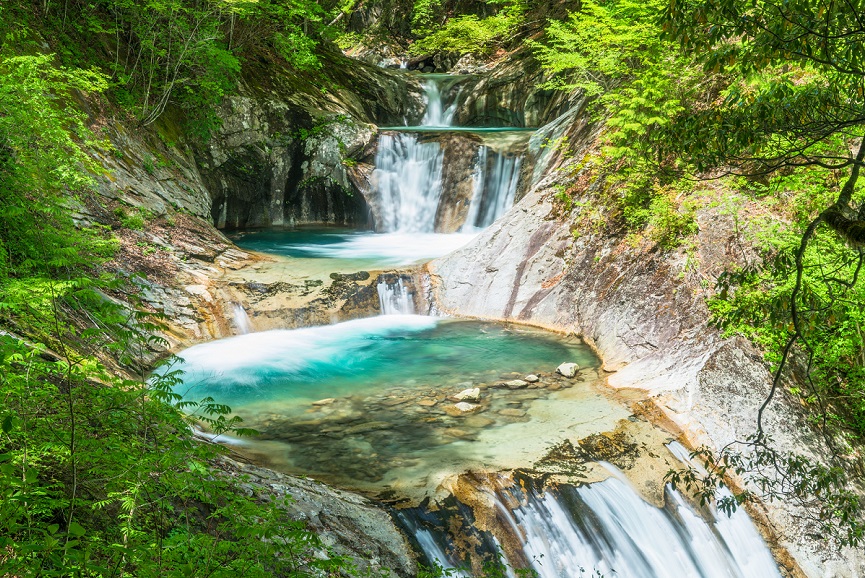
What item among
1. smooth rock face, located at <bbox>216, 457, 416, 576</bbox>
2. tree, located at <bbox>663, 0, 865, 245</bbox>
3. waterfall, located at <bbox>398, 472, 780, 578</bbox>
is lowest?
waterfall, located at <bbox>398, 472, 780, 578</bbox>

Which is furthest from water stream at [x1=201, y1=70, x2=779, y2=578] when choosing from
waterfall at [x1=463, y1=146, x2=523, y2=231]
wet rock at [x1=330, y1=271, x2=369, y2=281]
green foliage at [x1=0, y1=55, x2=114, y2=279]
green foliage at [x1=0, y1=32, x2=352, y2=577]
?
waterfall at [x1=463, y1=146, x2=523, y2=231]

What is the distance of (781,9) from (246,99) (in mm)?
15410

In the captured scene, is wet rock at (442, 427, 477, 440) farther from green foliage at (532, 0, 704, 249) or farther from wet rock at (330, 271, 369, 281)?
wet rock at (330, 271, 369, 281)

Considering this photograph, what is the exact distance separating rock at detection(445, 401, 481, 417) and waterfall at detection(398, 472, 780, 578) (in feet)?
5.36

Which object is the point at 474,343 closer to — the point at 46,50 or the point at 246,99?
the point at 46,50

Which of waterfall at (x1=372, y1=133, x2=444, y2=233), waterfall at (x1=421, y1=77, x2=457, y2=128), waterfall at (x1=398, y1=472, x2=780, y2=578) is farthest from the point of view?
waterfall at (x1=421, y1=77, x2=457, y2=128)

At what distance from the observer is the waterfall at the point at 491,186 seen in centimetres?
1575

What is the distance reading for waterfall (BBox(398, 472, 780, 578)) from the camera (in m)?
5.22

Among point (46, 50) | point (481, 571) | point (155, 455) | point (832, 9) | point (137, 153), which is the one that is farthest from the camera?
point (137, 153)

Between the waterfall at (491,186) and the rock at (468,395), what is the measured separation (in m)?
8.66

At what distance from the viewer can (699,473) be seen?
6270 mm

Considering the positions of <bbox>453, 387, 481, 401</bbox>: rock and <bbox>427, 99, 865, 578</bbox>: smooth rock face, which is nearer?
<bbox>427, 99, 865, 578</bbox>: smooth rock face

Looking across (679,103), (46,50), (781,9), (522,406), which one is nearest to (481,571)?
(522,406)

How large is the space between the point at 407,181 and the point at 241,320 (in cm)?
819
